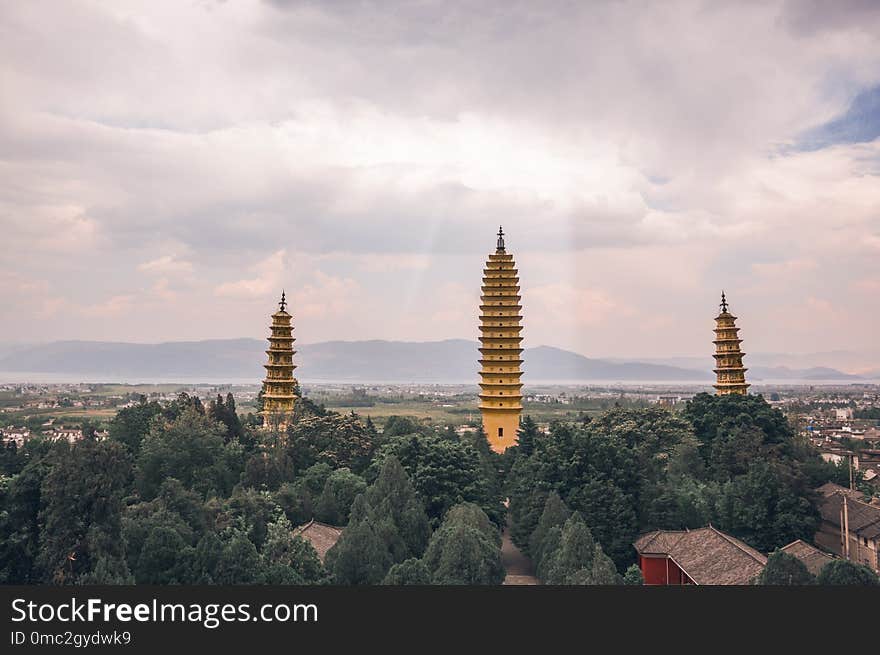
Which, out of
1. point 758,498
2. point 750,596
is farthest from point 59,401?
point 750,596

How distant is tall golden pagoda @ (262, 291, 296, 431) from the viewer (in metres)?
50.4

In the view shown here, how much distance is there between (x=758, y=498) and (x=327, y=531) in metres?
16.7

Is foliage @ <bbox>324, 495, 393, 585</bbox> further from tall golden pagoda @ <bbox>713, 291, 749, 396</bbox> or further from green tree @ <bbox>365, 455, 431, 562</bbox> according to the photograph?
tall golden pagoda @ <bbox>713, 291, 749, 396</bbox>

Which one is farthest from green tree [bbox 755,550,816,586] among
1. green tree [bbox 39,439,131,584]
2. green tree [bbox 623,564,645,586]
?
green tree [bbox 39,439,131,584]

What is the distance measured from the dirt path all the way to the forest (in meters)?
1.00

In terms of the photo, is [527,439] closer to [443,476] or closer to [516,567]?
[443,476]

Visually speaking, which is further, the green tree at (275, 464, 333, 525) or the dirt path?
the green tree at (275, 464, 333, 525)

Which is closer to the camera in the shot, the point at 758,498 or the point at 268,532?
the point at 268,532

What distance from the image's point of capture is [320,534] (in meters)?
31.4

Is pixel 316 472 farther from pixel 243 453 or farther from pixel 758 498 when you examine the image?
pixel 758 498

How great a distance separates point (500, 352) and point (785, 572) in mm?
35382

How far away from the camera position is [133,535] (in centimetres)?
2425

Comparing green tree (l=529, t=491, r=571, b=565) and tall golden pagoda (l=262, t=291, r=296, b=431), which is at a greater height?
tall golden pagoda (l=262, t=291, r=296, b=431)

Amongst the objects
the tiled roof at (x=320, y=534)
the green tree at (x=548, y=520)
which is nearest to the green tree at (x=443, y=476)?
the tiled roof at (x=320, y=534)
